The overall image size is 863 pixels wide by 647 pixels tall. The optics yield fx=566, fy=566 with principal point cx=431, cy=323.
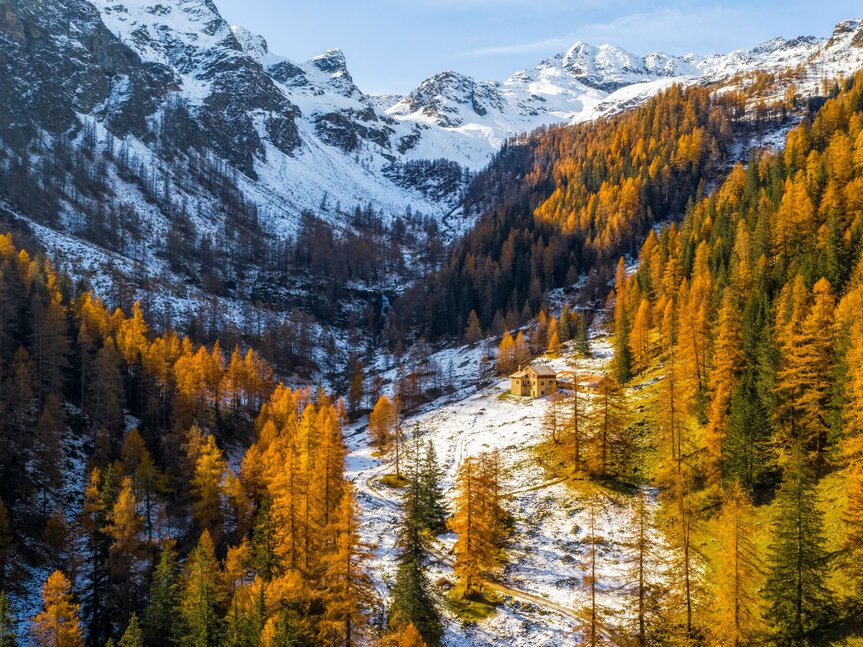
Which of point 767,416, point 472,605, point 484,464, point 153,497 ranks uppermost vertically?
point 767,416

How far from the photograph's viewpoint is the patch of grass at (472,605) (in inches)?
1517

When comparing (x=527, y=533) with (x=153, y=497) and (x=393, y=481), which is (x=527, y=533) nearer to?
(x=393, y=481)

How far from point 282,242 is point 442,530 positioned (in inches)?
6480

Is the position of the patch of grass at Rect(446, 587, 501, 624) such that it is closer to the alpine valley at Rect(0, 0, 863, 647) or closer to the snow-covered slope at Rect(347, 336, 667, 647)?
the alpine valley at Rect(0, 0, 863, 647)

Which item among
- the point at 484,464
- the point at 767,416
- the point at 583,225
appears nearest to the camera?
the point at 767,416

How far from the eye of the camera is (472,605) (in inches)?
1566

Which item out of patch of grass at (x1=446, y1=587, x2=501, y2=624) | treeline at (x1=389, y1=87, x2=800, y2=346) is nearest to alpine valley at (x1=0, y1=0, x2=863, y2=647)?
patch of grass at (x1=446, y1=587, x2=501, y2=624)

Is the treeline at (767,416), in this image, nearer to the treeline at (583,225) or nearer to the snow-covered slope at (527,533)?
the snow-covered slope at (527,533)

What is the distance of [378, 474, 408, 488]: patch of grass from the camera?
63906 millimetres

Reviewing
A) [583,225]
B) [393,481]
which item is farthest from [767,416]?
[583,225]

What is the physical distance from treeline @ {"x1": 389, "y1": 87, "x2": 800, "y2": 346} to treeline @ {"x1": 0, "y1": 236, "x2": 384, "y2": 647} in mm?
73346

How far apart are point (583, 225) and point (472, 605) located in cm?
13264

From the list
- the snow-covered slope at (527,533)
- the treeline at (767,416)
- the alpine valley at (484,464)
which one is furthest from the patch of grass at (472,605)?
the treeline at (767,416)

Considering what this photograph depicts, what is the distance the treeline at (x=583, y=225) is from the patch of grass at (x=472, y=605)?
91796 millimetres
